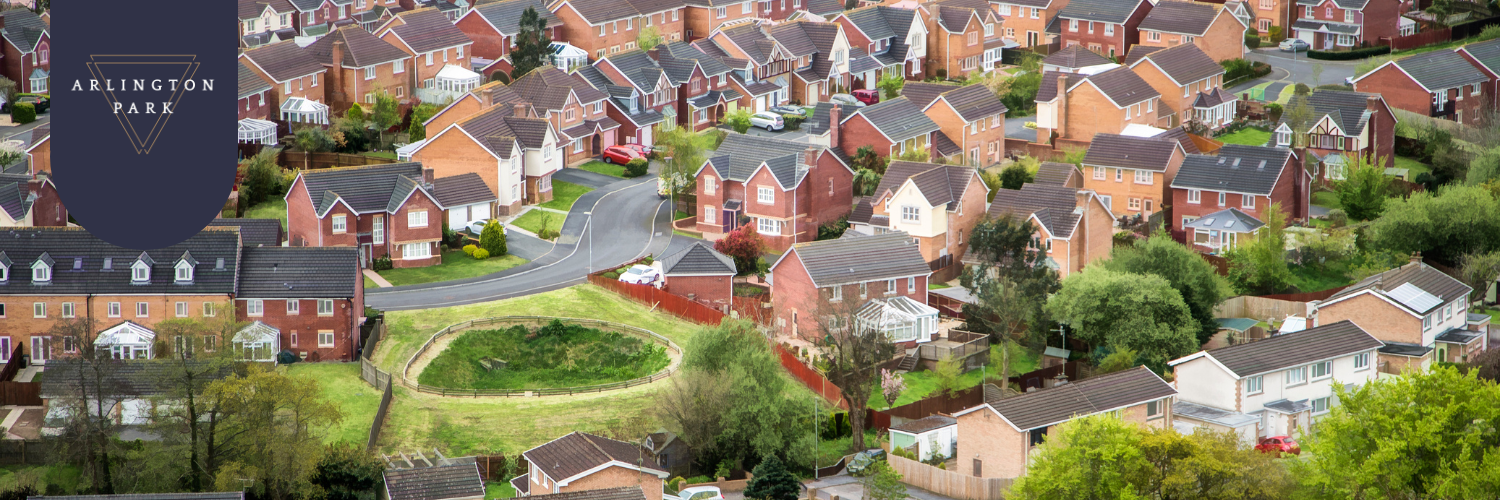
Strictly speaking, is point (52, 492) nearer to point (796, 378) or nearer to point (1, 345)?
point (1, 345)

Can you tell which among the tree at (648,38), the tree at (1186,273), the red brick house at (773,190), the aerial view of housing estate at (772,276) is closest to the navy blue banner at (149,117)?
the aerial view of housing estate at (772,276)

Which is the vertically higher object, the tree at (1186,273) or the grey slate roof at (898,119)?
the grey slate roof at (898,119)

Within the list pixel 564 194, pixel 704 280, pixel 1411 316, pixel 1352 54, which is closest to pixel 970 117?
pixel 564 194

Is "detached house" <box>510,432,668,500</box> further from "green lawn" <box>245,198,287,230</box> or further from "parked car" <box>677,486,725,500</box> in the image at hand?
"green lawn" <box>245,198,287,230</box>

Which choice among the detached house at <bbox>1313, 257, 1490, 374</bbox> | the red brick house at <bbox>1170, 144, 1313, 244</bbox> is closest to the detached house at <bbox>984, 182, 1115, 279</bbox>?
the red brick house at <bbox>1170, 144, 1313, 244</bbox>

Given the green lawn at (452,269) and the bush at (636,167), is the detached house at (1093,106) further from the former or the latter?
the green lawn at (452,269)
